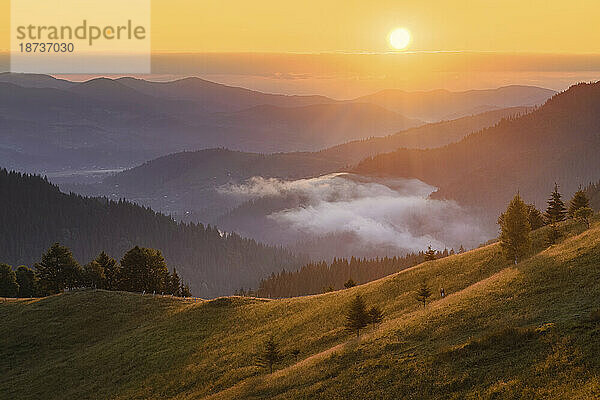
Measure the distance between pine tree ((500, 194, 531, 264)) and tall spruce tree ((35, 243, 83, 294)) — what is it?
4062 inches

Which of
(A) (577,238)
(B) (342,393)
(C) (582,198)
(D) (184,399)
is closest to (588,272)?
(A) (577,238)

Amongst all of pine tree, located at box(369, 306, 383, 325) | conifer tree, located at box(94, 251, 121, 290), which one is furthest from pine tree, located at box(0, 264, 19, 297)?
pine tree, located at box(369, 306, 383, 325)

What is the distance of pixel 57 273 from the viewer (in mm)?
122625

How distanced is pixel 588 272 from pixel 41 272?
122 meters

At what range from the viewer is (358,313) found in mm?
54438

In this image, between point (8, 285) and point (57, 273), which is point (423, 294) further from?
point (8, 285)

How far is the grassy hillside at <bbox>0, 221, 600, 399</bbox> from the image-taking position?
1335 inches

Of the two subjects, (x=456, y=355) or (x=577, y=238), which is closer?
(x=456, y=355)

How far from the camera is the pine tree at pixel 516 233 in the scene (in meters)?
65.4

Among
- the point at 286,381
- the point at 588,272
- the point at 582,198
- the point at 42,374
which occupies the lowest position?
the point at 42,374

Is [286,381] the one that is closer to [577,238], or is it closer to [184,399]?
[184,399]

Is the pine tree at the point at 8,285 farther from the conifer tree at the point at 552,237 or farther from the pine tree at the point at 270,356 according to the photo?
the conifer tree at the point at 552,237

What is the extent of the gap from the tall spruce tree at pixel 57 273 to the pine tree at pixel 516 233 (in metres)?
103

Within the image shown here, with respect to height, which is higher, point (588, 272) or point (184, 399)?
point (588, 272)
